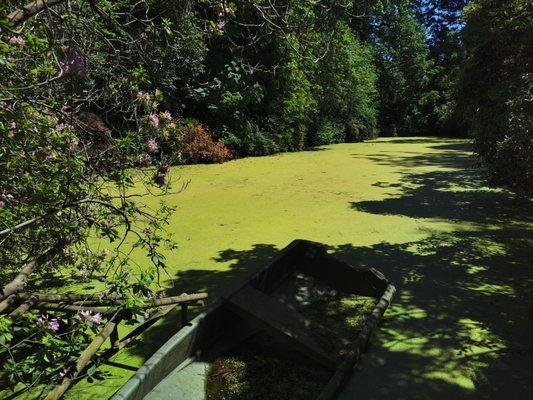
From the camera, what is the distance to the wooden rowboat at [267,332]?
2.27m

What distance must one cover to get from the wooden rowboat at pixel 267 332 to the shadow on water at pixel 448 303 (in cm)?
20

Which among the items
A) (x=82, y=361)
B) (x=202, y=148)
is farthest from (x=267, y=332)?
(x=202, y=148)

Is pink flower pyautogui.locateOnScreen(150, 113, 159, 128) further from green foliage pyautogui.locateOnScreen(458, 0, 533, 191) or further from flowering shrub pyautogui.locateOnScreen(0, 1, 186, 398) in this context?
green foliage pyautogui.locateOnScreen(458, 0, 533, 191)

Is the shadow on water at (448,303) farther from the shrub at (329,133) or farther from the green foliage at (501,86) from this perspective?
the shrub at (329,133)

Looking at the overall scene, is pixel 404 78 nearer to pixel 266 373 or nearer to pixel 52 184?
pixel 266 373

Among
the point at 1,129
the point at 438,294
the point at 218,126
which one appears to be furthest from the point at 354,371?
the point at 218,126

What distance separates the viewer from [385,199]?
23.3 ft

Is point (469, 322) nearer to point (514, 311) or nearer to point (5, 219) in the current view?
point (514, 311)

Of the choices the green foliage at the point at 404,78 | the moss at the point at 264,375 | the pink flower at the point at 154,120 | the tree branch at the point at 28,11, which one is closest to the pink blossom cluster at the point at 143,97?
the pink flower at the point at 154,120

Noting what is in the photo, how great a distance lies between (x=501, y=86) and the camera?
443cm

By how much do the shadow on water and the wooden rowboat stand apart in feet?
0.65

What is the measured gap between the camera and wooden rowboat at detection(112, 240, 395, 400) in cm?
227

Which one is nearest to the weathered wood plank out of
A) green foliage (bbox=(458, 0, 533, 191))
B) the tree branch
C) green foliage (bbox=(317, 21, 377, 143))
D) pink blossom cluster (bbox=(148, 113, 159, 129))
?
pink blossom cluster (bbox=(148, 113, 159, 129))

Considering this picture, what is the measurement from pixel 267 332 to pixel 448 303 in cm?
147
